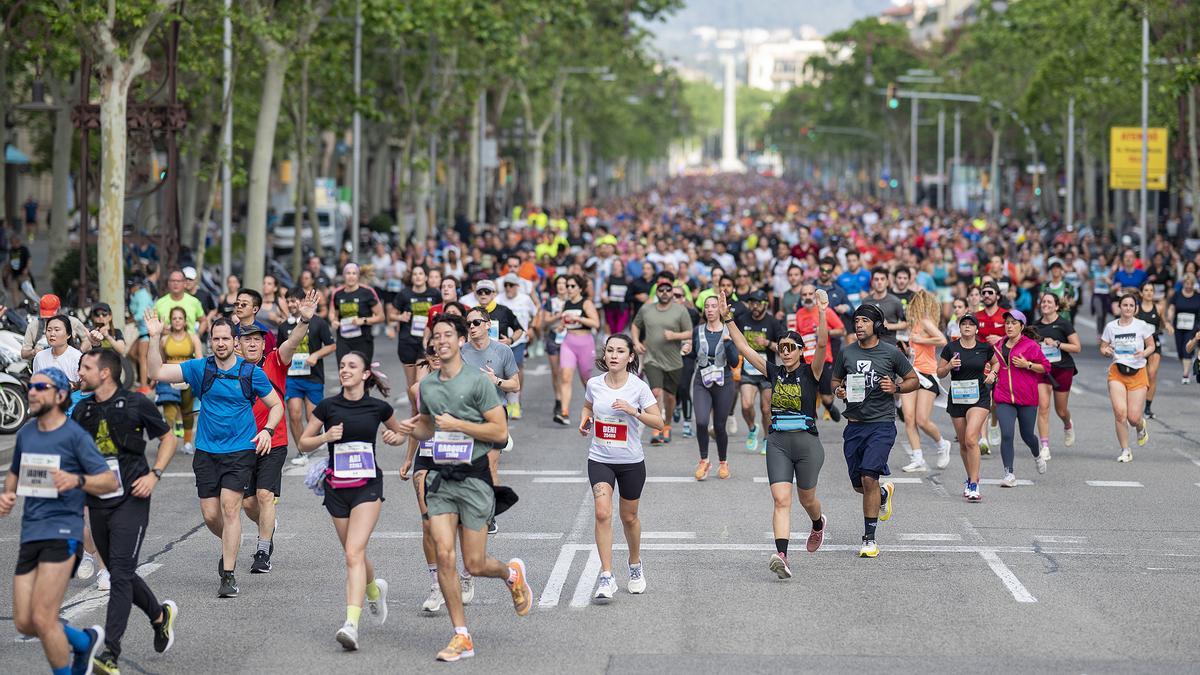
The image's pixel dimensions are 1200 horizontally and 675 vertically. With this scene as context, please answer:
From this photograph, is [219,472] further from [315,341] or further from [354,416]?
[315,341]

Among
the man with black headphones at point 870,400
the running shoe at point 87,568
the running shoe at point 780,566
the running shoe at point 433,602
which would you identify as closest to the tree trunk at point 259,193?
the running shoe at point 87,568

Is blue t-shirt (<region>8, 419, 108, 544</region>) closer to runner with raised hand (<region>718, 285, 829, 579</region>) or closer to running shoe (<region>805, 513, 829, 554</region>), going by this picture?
runner with raised hand (<region>718, 285, 829, 579</region>)

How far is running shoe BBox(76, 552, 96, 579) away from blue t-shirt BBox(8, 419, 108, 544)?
10.2 ft

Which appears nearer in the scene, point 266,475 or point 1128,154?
point 266,475

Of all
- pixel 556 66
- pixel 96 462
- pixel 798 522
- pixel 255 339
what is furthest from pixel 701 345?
pixel 556 66

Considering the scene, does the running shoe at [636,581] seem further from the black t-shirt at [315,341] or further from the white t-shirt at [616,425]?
the black t-shirt at [315,341]

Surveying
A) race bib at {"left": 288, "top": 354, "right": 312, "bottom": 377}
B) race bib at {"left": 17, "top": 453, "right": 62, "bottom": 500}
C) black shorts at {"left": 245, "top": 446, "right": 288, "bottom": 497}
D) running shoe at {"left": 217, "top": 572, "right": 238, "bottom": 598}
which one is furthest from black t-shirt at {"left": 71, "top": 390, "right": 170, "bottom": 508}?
race bib at {"left": 288, "top": 354, "right": 312, "bottom": 377}

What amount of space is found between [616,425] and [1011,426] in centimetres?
570

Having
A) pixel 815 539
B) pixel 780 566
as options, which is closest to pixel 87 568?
pixel 780 566

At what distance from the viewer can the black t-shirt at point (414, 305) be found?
64.6 ft

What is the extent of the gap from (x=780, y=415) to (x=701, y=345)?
4510mm

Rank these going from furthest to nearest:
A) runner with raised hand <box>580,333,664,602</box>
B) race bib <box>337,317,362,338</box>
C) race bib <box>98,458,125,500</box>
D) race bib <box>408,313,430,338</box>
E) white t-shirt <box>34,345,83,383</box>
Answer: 1. race bib <box>408,313,430,338</box>
2. race bib <box>337,317,362,338</box>
3. white t-shirt <box>34,345,83,383</box>
4. runner with raised hand <box>580,333,664,602</box>
5. race bib <box>98,458,125,500</box>

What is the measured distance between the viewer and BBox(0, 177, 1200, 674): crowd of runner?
30.3 ft

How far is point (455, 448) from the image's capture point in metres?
9.60
